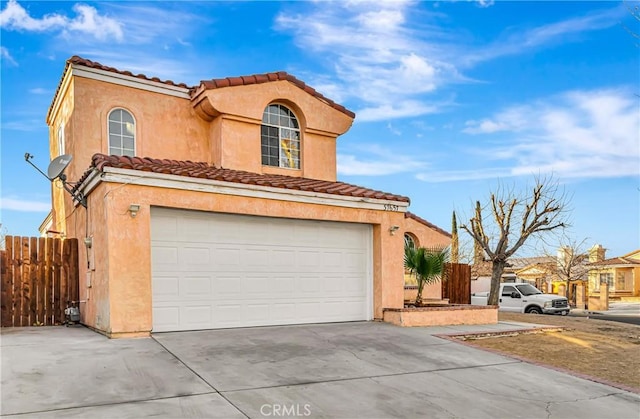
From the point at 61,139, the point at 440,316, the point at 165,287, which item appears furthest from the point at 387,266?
the point at 61,139

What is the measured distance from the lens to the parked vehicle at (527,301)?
21.2m

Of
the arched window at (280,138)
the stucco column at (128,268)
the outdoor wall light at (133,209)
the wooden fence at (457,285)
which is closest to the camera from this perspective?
the stucco column at (128,268)

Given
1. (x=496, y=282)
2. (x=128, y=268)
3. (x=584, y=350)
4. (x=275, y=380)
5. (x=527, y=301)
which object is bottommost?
(x=527, y=301)

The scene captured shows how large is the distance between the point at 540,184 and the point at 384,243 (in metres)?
11.0

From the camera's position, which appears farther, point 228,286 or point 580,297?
point 580,297

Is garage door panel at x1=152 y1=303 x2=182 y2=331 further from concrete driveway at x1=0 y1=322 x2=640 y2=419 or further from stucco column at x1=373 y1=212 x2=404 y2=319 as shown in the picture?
stucco column at x1=373 y1=212 x2=404 y2=319

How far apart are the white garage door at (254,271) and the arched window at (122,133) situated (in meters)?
4.56

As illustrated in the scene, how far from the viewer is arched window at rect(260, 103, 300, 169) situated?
47.8 feet

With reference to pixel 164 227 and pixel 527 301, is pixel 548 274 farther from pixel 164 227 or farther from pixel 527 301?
pixel 164 227

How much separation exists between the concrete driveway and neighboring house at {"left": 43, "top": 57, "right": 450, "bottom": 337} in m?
1.19

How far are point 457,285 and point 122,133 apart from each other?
47.1 feet

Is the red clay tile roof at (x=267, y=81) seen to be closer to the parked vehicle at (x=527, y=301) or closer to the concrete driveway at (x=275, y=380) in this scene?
the concrete driveway at (x=275, y=380)

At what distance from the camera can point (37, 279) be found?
35.8 feet

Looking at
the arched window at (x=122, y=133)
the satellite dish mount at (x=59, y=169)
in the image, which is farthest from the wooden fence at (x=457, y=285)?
the satellite dish mount at (x=59, y=169)
